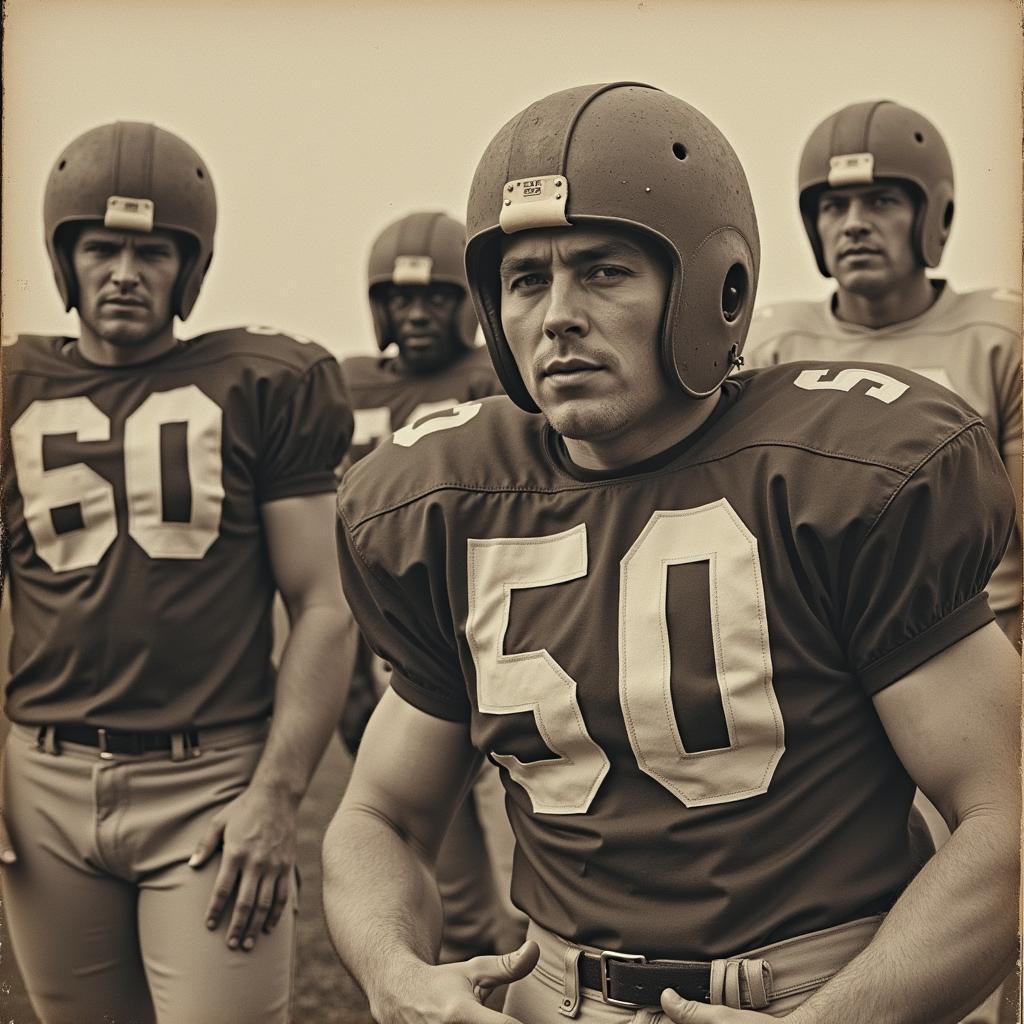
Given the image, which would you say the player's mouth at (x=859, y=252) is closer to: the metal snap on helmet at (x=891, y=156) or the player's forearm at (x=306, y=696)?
the metal snap on helmet at (x=891, y=156)

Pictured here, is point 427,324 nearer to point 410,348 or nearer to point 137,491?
point 410,348

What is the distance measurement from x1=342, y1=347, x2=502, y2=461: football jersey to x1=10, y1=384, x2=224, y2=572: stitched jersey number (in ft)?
5.58

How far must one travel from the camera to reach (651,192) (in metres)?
2.04

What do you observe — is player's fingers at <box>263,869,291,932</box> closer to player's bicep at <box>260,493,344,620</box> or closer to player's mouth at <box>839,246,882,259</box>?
player's bicep at <box>260,493,344,620</box>

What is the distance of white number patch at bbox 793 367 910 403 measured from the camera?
1997mm

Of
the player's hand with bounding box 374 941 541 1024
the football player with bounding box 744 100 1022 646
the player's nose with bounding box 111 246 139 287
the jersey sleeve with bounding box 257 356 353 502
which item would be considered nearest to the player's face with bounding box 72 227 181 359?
the player's nose with bounding box 111 246 139 287

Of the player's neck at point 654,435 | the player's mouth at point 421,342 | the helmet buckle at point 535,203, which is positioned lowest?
the player's neck at point 654,435

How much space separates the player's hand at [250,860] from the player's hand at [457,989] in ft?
3.41

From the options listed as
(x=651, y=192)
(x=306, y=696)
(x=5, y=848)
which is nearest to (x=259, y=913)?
(x=306, y=696)

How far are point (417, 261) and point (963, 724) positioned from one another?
3.54m

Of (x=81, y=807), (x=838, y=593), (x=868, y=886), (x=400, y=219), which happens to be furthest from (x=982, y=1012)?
(x=400, y=219)

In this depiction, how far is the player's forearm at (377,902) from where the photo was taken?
2.03m

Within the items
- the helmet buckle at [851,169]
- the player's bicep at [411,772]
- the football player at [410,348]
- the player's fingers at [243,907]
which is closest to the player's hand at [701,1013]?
the player's bicep at [411,772]

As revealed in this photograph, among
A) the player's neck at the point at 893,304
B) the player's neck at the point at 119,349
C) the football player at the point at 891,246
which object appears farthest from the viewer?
the player's neck at the point at 893,304
